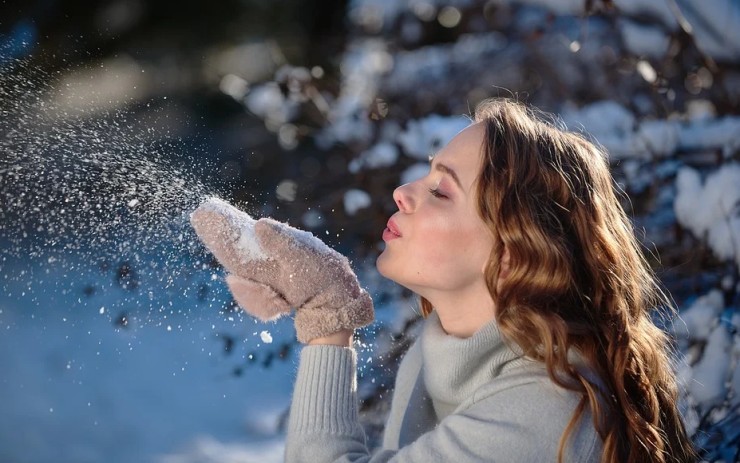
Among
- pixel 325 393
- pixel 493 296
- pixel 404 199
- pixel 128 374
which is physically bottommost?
pixel 128 374

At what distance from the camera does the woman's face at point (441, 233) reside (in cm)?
118

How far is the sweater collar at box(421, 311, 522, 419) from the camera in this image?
1.17 m

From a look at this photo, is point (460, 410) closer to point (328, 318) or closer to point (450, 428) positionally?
point (450, 428)

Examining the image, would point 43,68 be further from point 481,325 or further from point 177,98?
point 481,325

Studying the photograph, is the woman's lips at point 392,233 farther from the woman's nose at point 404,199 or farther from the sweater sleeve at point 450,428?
the sweater sleeve at point 450,428

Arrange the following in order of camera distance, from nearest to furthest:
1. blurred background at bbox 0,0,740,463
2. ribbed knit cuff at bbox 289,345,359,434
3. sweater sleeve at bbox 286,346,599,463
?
sweater sleeve at bbox 286,346,599,463 → ribbed knit cuff at bbox 289,345,359,434 → blurred background at bbox 0,0,740,463

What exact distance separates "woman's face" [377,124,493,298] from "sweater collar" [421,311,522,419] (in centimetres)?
8

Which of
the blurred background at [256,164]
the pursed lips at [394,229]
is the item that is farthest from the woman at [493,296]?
the blurred background at [256,164]

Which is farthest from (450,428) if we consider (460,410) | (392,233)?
(392,233)

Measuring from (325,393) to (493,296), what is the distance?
282mm

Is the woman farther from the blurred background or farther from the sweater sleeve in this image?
the blurred background

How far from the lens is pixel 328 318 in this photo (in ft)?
3.92

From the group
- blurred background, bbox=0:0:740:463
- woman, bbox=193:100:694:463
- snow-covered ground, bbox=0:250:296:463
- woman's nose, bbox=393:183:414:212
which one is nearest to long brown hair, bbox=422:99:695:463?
woman, bbox=193:100:694:463

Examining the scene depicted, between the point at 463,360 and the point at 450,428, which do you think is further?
the point at 463,360
